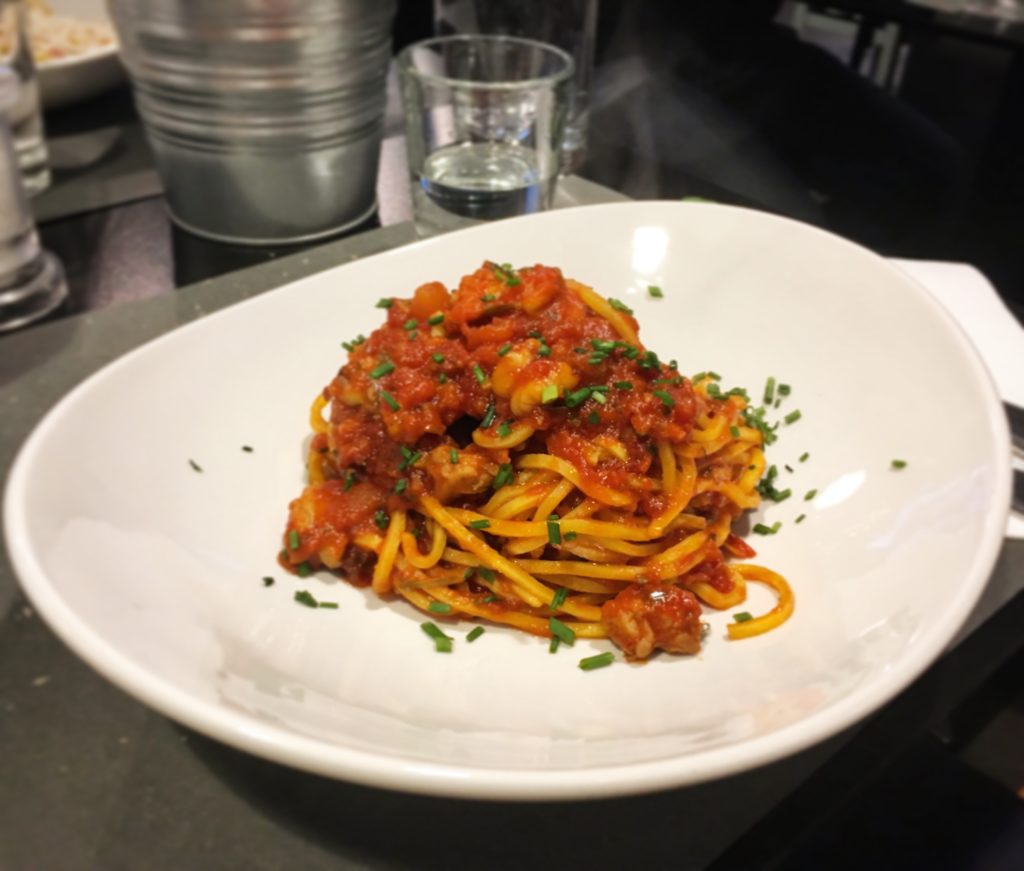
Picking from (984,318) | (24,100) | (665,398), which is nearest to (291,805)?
(665,398)

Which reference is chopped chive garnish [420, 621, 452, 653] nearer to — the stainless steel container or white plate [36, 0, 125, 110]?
the stainless steel container

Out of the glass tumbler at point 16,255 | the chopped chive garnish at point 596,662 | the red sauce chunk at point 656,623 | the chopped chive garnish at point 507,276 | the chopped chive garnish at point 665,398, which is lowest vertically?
the glass tumbler at point 16,255

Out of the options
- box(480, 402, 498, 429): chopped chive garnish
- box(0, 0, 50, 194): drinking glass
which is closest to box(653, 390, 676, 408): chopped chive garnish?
box(480, 402, 498, 429): chopped chive garnish

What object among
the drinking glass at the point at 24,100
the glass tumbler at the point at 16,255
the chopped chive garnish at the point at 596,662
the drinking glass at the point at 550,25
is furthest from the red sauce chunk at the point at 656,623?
the drinking glass at the point at 24,100

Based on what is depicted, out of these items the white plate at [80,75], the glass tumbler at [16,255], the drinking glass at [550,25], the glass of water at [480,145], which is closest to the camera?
the glass tumbler at [16,255]

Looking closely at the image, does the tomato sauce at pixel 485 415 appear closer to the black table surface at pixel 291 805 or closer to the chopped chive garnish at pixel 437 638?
the chopped chive garnish at pixel 437 638

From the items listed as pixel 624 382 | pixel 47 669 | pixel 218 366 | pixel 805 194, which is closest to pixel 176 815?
pixel 47 669
